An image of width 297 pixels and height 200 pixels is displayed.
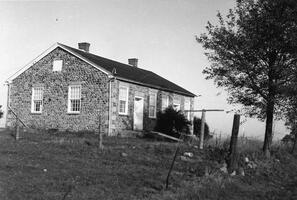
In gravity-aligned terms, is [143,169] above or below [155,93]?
below

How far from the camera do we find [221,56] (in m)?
19.8

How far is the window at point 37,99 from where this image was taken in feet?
93.2

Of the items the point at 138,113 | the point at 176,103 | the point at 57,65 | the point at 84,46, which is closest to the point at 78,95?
the point at 57,65

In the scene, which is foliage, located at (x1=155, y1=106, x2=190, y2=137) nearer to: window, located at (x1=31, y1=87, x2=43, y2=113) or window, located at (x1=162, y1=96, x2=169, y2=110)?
window, located at (x1=162, y1=96, x2=169, y2=110)

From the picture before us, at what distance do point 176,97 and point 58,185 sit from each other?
2416cm

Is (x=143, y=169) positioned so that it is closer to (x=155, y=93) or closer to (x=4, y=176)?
(x=4, y=176)

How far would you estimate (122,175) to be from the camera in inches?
458

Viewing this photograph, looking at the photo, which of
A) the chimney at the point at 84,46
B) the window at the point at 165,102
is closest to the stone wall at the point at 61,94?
the chimney at the point at 84,46

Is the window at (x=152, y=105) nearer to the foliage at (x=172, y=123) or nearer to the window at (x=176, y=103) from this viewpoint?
the foliage at (x=172, y=123)

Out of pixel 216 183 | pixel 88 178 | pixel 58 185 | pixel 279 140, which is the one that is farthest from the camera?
pixel 279 140

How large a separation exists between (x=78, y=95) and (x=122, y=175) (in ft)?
52.4

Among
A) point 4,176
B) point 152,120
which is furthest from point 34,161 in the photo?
point 152,120

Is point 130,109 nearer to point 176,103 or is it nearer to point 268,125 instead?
point 176,103

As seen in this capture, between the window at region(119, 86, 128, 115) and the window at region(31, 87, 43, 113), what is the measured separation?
5.74 metres
